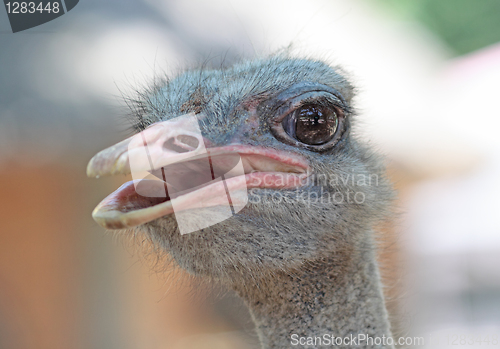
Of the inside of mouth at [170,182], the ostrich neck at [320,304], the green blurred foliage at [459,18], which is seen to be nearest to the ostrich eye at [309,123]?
the inside of mouth at [170,182]

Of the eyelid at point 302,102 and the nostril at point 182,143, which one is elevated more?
the eyelid at point 302,102

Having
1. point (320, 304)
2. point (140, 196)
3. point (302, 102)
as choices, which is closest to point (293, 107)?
point (302, 102)

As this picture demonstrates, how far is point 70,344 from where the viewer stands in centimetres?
229

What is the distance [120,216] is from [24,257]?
1.43 metres

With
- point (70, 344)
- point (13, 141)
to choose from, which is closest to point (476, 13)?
point (13, 141)

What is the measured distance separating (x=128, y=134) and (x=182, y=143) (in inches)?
26.3

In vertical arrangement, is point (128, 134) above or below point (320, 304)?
above

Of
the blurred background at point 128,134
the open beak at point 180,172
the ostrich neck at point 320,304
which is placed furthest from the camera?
the blurred background at point 128,134

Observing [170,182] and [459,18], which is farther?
Result: [459,18]

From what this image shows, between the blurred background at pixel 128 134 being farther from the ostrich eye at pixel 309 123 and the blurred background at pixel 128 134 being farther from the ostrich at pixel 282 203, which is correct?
the ostrich eye at pixel 309 123

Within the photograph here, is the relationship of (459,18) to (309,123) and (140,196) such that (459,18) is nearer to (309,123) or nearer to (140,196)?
(309,123)

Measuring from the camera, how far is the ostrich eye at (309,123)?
99cm

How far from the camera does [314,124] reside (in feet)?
3.26

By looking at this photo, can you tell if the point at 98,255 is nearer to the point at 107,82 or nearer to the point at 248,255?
the point at 107,82
